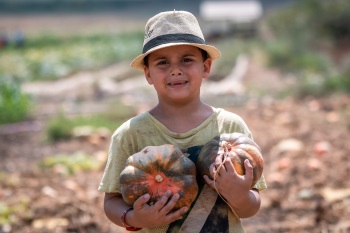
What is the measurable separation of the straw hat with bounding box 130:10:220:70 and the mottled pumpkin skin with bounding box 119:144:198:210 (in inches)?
17.4

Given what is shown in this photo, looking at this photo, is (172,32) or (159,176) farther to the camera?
(172,32)

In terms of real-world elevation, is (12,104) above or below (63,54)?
above

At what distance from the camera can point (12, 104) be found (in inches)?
472

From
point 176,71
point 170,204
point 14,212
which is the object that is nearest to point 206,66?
point 176,71

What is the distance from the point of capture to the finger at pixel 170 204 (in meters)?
2.46

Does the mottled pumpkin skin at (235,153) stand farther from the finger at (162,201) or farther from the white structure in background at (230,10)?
the white structure in background at (230,10)

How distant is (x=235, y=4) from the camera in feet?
137

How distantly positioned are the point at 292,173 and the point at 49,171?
301 cm

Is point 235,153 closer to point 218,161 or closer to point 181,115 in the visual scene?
point 218,161

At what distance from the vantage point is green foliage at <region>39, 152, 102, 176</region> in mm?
8188

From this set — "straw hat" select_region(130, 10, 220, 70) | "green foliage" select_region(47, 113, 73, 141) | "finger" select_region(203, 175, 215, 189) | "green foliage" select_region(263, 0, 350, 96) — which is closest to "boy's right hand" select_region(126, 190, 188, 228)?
"finger" select_region(203, 175, 215, 189)

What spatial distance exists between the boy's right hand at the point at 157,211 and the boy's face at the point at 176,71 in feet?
1.58

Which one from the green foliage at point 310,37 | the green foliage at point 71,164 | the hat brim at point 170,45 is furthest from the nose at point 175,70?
the green foliage at point 310,37

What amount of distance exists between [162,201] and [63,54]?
24.4 metres
